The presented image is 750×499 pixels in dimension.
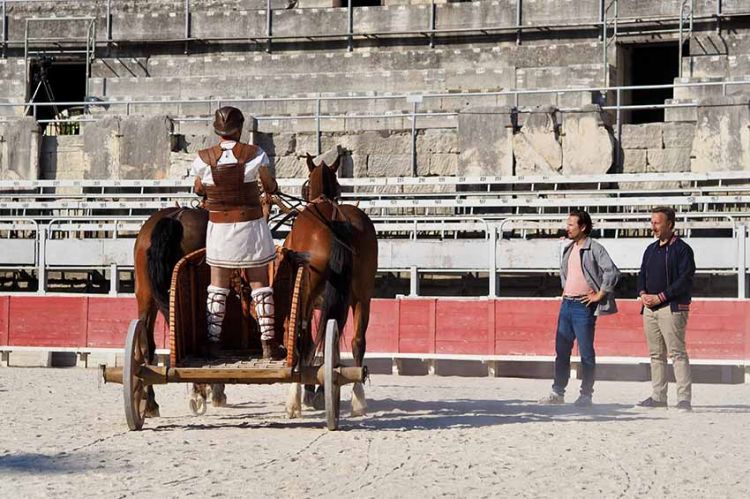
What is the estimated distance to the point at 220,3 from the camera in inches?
1240

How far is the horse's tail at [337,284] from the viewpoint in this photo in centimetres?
1175

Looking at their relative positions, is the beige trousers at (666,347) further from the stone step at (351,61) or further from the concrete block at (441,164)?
the stone step at (351,61)

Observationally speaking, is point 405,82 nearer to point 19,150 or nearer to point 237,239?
point 19,150

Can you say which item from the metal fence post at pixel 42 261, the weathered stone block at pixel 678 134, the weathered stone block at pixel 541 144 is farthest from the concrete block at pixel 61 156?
the weathered stone block at pixel 678 134

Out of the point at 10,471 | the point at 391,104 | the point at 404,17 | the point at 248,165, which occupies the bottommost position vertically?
the point at 10,471

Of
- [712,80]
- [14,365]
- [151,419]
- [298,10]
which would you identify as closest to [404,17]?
[298,10]

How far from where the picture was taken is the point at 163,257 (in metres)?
11.4

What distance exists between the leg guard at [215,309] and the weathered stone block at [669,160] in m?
15.2

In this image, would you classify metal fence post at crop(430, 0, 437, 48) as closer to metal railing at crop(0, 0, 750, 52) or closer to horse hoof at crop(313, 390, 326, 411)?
metal railing at crop(0, 0, 750, 52)

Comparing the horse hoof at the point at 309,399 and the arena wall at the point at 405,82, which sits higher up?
the arena wall at the point at 405,82

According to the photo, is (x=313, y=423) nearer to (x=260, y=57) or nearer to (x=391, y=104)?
(x=391, y=104)

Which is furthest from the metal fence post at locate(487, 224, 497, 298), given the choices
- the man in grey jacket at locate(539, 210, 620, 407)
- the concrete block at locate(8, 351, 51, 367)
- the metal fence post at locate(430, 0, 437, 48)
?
the metal fence post at locate(430, 0, 437, 48)

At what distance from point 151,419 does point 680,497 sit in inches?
205

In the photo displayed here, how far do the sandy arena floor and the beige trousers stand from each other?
1.06 ft
